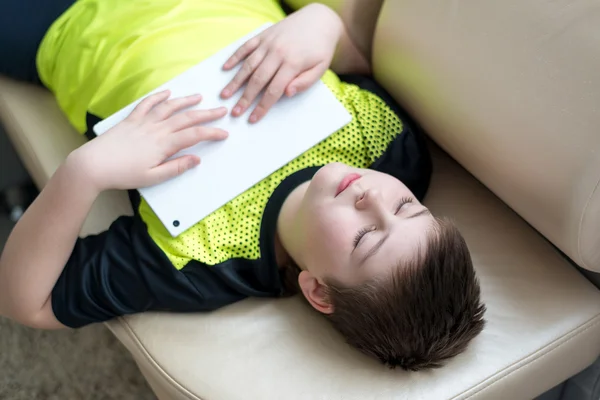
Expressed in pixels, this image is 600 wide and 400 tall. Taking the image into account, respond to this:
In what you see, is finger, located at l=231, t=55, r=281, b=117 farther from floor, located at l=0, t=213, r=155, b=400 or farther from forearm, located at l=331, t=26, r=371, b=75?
floor, located at l=0, t=213, r=155, b=400

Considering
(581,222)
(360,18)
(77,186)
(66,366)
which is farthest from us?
(66,366)

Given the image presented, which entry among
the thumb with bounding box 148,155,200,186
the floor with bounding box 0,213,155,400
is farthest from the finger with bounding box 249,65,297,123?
the floor with bounding box 0,213,155,400

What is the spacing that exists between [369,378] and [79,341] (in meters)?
0.79

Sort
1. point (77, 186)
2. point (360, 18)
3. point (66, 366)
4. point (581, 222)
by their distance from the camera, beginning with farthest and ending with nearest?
point (66, 366)
point (360, 18)
point (77, 186)
point (581, 222)

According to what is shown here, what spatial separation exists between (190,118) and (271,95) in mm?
127

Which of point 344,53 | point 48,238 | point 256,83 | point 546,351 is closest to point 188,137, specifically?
point 256,83

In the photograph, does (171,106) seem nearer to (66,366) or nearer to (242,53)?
(242,53)

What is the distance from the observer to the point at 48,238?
840 millimetres

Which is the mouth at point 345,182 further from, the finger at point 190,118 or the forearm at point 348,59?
the forearm at point 348,59

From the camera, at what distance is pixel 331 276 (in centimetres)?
82

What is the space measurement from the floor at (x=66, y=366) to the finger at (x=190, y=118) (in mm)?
643

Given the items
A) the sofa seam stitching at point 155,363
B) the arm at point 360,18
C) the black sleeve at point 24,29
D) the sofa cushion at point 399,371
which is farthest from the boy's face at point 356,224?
the black sleeve at point 24,29

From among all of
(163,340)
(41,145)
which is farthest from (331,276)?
(41,145)

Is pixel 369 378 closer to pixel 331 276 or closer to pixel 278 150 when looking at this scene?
pixel 331 276
